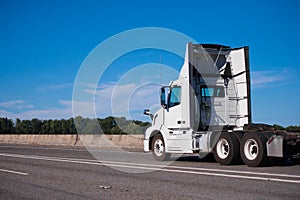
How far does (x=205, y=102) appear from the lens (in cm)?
1496

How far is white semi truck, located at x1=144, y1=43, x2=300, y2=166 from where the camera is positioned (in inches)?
569

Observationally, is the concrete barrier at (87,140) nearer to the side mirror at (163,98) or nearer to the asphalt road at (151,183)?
the side mirror at (163,98)

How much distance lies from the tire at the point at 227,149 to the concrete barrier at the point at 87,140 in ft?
44.7

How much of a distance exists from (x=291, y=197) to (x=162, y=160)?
28.6 ft

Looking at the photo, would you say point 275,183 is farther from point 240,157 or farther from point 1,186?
point 1,186

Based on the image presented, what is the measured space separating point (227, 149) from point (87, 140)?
22.3m

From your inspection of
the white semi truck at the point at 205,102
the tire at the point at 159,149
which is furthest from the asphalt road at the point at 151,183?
A: the tire at the point at 159,149

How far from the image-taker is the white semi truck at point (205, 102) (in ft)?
47.4

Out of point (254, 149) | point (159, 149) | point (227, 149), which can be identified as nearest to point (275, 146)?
point (254, 149)

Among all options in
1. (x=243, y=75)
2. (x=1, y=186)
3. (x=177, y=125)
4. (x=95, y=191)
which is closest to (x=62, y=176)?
(x=1, y=186)

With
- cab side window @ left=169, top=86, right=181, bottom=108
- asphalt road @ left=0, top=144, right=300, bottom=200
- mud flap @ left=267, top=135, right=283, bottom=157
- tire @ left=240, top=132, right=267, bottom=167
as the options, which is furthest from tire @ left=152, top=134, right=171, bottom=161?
mud flap @ left=267, top=135, right=283, bottom=157

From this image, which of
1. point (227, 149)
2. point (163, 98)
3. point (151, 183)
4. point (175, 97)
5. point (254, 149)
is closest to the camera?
point (151, 183)

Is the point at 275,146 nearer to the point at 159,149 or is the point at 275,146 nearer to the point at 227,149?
the point at 227,149

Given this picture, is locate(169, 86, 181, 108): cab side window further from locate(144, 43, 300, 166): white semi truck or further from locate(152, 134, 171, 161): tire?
locate(152, 134, 171, 161): tire
